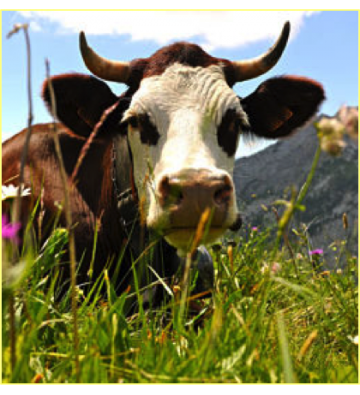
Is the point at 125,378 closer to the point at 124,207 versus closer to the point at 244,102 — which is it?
the point at 124,207

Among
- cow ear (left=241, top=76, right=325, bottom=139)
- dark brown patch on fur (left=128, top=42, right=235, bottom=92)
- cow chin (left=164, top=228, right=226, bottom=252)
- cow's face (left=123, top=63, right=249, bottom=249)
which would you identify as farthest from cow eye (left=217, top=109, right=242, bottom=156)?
cow chin (left=164, top=228, right=226, bottom=252)

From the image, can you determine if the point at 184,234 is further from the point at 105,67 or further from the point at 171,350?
the point at 105,67

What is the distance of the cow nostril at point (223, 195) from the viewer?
2.90 meters

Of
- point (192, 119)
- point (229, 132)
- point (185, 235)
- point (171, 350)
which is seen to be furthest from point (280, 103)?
point (171, 350)

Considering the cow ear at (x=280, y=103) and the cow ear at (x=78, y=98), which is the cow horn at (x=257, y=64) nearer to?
the cow ear at (x=280, y=103)

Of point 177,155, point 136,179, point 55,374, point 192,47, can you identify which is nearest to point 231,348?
point 55,374

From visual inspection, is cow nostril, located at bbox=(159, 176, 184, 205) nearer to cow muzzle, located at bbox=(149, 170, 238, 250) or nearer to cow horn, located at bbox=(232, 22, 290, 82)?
cow muzzle, located at bbox=(149, 170, 238, 250)

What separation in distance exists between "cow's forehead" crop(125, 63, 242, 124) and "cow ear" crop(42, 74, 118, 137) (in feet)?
1.57

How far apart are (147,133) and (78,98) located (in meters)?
0.93

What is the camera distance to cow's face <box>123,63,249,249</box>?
9.34 ft

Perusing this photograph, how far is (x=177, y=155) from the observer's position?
10.9ft

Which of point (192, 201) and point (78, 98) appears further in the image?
point (78, 98)

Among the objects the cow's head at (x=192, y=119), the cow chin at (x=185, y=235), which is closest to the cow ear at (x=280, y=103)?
the cow's head at (x=192, y=119)

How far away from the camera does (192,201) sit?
2.78m
